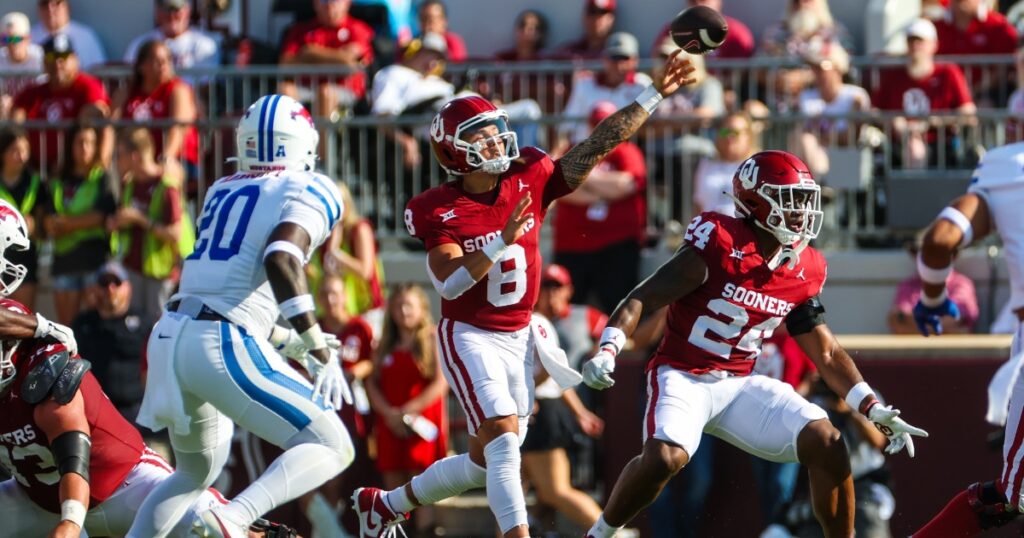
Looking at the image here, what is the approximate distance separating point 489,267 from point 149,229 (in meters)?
5.03

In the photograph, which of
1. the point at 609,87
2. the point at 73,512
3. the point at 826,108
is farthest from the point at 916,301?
the point at 73,512

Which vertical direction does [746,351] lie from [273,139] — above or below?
below

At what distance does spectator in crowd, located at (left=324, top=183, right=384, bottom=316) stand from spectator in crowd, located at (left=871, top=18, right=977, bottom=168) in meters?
3.50

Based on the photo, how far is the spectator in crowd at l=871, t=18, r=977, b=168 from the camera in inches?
476

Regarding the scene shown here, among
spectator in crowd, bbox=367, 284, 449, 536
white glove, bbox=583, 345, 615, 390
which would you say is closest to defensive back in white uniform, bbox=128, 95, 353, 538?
white glove, bbox=583, 345, 615, 390

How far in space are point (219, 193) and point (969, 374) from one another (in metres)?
4.54

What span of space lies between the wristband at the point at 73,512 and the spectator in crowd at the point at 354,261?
4.61 meters

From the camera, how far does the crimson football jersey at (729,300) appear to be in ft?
24.7

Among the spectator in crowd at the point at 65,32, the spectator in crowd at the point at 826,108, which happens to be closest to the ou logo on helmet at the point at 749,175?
the spectator in crowd at the point at 826,108

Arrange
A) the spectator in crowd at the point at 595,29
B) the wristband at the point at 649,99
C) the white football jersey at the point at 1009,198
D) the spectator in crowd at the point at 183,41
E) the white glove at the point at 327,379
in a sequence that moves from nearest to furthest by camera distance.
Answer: the white glove at the point at 327,379
the wristband at the point at 649,99
the white football jersey at the point at 1009,198
the spectator in crowd at the point at 595,29
the spectator in crowd at the point at 183,41

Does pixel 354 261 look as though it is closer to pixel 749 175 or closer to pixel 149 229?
pixel 149 229

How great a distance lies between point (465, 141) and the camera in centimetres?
773

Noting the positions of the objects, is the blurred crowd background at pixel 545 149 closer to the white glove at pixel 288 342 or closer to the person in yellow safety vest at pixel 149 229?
the person in yellow safety vest at pixel 149 229

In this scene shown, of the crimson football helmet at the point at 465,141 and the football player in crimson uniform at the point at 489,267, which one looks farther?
the crimson football helmet at the point at 465,141
